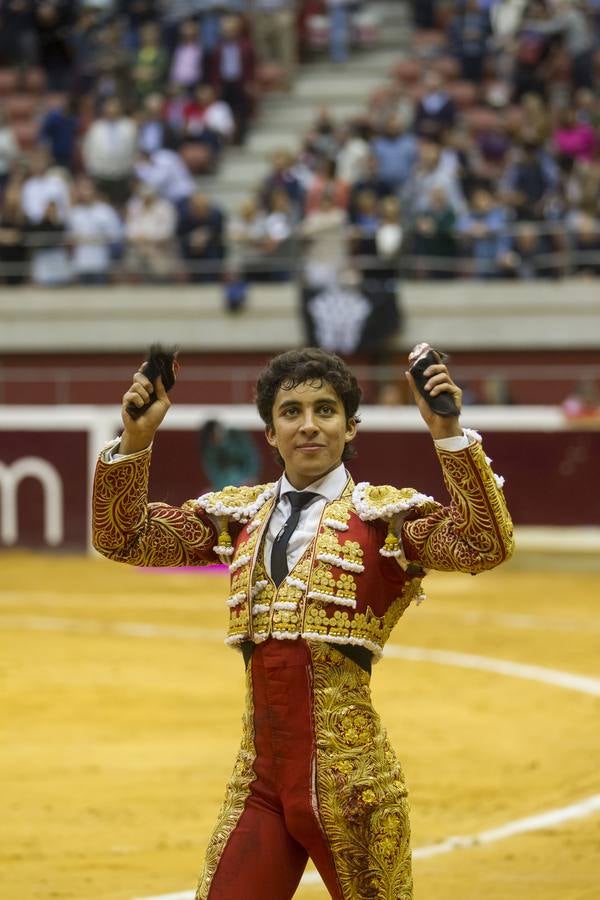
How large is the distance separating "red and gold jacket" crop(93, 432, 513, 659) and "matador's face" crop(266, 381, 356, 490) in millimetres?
112

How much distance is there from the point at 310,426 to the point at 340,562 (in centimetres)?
30

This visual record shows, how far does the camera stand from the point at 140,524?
393 centimetres

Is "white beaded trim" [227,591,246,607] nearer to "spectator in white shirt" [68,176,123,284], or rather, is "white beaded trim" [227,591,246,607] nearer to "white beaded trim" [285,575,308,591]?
"white beaded trim" [285,575,308,591]

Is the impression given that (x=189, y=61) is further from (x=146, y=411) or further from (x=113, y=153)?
(x=146, y=411)

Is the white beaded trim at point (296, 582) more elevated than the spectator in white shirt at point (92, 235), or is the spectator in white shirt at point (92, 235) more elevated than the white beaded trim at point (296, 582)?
the white beaded trim at point (296, 582)

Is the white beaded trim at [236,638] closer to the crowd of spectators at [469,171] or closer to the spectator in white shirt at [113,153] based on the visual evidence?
the crowd of spectators at [469,171]

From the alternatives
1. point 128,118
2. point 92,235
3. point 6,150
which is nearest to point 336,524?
point 92,235

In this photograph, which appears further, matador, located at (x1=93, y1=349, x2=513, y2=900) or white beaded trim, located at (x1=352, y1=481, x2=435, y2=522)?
white beaded trim, located at (x1=352, y1=481, x2=435, y2=522)

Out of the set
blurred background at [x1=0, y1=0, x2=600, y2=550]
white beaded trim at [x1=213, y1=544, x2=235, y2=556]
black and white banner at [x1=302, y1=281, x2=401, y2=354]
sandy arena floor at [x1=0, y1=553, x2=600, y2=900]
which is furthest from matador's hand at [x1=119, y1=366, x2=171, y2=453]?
black and white banner at [x1=302, y1=281, x2=401, y2=354]

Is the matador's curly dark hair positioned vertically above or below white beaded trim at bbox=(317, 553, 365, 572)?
above

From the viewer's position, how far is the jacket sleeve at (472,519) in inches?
142

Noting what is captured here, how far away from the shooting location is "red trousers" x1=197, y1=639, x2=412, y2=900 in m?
3.67

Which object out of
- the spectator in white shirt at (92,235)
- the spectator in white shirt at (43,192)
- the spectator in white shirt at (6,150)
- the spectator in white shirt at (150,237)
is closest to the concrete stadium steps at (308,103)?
the spectator in white shirt at (150,237)

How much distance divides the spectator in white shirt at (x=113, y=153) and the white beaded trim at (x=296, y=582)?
15952 mm
